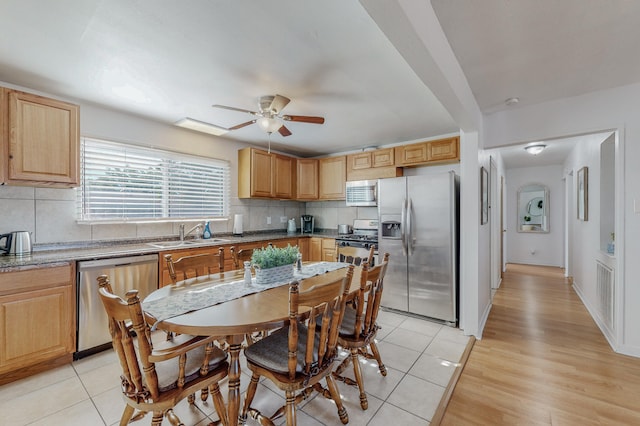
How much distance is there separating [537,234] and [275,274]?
24.0ft

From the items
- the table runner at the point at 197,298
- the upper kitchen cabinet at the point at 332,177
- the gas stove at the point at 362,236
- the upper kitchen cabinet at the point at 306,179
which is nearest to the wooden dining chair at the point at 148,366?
the table runner at the point at 197,298

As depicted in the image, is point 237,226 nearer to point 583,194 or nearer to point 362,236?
point 362,236

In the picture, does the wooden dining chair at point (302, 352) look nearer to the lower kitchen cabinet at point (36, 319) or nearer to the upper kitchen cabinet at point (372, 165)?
the lower kitchen cabinet at point (36, 319)

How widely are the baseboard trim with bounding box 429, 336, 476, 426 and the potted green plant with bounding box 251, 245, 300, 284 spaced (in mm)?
1274

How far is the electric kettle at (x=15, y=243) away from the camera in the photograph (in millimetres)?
2359

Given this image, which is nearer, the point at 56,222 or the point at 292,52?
the point at 292,52

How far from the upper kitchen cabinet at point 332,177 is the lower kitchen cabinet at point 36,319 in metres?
3.44

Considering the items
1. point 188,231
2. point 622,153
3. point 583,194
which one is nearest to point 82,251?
point 188,231

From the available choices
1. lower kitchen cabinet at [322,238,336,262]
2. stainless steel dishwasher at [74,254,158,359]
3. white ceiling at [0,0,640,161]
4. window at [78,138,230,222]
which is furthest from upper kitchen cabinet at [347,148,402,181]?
stainless steel dishwasher at [74,254,158,359]

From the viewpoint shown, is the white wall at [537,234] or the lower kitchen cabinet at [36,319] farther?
the white wall at [537,234]

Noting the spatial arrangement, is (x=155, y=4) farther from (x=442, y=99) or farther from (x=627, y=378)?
(x=627, y=378)

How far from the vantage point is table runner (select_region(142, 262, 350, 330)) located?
1.45 meters

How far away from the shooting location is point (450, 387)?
201 centimetres

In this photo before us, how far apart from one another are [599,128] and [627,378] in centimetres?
216
